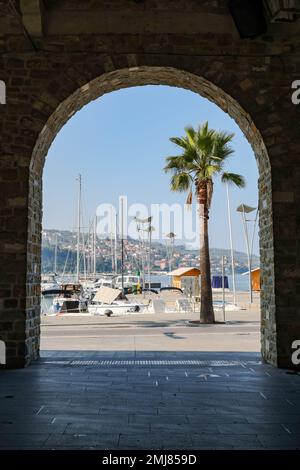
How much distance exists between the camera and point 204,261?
16922 mm

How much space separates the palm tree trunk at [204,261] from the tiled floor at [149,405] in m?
8.75

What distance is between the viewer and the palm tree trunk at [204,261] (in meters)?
16.9

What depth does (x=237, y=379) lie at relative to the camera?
6496 mm

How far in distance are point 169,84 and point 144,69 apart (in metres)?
0.97

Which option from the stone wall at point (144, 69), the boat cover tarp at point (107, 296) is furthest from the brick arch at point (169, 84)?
the boat cover tarp at point (107, 296)

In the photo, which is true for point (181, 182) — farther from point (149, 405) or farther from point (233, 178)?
point (149, 405)

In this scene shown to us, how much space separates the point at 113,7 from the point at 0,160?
2925 mm

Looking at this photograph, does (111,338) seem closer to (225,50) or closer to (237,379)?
(237,379)

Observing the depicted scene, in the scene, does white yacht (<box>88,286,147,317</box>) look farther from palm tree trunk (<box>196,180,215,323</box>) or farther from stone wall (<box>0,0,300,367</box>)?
stone wall (<box>0,0,300,367</box>)

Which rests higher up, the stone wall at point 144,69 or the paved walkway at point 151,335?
the stone wall at point 144,69

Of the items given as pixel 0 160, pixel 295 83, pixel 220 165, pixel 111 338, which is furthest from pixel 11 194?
pixel 220 165

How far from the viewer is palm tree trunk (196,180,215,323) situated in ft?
55.3

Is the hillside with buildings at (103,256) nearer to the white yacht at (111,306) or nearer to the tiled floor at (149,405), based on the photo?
the white yacht at (111,306)

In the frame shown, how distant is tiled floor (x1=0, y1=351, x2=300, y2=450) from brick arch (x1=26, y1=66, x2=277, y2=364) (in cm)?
77
